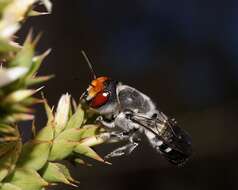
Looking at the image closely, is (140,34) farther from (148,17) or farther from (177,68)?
(177,68)

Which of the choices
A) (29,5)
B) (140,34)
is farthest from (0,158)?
(140,34)

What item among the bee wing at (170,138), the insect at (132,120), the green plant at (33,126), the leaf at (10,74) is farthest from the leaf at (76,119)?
the bee wing at (170,138)

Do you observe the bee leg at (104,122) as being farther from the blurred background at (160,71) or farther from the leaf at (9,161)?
the blurred background at (160,71)

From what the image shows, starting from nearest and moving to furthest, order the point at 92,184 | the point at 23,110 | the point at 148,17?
the point at 23,110 → the point at 92,184 → the point at 148,17

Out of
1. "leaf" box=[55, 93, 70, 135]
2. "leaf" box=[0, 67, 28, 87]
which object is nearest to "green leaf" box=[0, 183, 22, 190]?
"leaf" box=[55, 93, 70, 135]

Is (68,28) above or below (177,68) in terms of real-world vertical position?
above

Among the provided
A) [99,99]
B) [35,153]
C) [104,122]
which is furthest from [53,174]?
[99,99]

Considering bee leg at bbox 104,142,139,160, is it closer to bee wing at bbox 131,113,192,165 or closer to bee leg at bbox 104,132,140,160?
bee leg at bbox 104,132,140,160
